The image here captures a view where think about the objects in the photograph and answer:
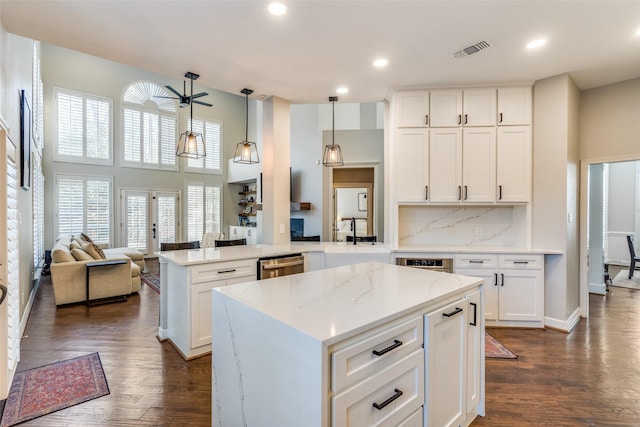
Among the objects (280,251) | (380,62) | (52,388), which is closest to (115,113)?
(280,251)

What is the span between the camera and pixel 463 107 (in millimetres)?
3719

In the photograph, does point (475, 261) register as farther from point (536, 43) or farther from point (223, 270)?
point (223, 270)

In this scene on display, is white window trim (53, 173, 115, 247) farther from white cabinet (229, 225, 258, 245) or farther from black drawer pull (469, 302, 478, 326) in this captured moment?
black drawer pull (469, 302, 478, 326)

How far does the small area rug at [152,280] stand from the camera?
218 inches

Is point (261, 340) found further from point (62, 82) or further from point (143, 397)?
point (62, 82)

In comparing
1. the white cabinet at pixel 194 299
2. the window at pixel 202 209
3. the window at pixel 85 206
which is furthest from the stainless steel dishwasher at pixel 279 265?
the window at pixel 202 209

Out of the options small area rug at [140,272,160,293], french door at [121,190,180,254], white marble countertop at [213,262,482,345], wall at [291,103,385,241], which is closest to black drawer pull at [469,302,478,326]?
white marble countertop at [213,262,482,345]

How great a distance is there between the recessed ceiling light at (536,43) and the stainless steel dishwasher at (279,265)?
9.60 ft

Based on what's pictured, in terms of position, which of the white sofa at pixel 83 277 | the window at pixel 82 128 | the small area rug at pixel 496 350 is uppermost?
the window at pixel 82 128

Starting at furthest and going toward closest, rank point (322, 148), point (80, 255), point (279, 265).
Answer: point (322, 148), point (80, 255), point (279, 265)

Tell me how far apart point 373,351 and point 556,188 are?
3.38 m

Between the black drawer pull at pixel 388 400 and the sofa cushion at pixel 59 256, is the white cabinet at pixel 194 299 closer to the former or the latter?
the black drawer pull at pixel 388 400

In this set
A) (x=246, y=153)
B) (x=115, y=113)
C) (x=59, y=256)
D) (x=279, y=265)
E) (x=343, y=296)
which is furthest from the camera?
(x=115, y=113)

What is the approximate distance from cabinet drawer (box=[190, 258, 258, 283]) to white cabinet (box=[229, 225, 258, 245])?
201 inches
